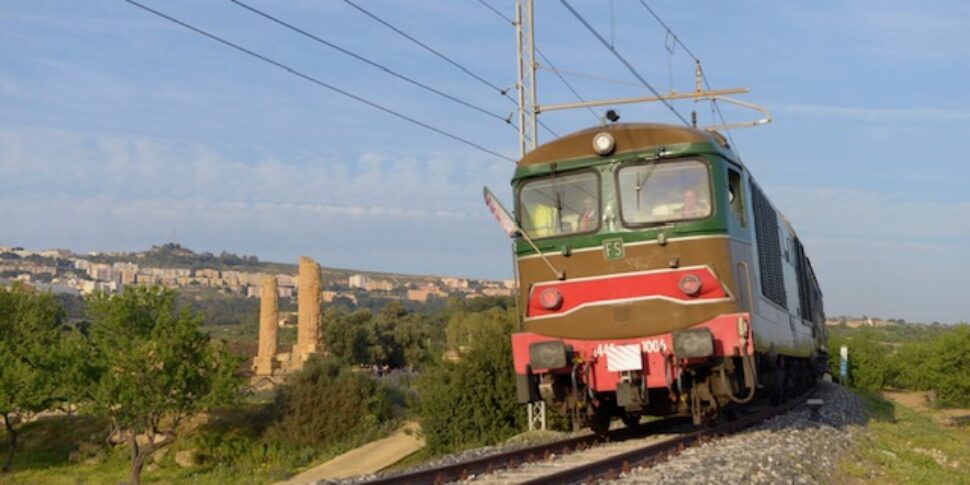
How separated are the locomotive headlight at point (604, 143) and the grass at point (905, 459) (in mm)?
4954

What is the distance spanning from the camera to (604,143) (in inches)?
475

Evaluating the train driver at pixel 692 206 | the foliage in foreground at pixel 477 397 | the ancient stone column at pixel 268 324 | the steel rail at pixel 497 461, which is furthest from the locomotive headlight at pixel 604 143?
the ancient stone column at pixel 268 324

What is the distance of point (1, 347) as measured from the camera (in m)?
45.8

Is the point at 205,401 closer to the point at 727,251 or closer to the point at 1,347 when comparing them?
the point at 1,347

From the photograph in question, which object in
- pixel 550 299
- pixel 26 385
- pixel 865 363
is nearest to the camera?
pixel 550 299

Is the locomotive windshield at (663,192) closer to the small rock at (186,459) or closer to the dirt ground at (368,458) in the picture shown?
the dirt ground at (368,458)

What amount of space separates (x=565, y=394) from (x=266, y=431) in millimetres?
30166

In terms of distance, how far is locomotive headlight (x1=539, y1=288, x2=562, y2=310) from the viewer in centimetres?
1190

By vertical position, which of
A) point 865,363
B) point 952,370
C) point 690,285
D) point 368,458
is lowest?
point 368,458

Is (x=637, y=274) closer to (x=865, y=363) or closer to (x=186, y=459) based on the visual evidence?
(x=186, y=459)

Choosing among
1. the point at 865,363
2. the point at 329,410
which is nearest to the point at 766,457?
the point at 329,410

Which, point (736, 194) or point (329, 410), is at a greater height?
point (736, 194)

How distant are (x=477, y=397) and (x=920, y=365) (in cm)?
4845

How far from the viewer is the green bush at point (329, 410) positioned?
126ft
